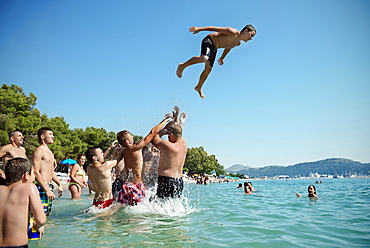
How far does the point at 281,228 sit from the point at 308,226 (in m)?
0.75

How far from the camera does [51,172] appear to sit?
572cm

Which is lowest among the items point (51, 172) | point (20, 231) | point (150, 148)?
point (20, 231)

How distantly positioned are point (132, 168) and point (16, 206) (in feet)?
11.5

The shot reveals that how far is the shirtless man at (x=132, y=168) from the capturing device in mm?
6141

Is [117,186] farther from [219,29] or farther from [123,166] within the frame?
[219,29]

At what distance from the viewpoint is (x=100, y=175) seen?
6203 mm

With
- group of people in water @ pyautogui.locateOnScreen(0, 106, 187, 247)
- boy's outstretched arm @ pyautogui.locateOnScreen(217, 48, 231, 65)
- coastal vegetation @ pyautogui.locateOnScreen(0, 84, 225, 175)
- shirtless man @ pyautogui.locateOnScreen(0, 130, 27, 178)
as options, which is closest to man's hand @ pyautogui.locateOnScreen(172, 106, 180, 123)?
group of people in water @ pyautogui.locateOnScreen(0, 106, 187, 247)

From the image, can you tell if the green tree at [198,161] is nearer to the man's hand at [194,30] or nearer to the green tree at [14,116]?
the green tree at [14,116]

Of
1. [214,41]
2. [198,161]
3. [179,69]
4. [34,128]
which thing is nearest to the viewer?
[214,41]

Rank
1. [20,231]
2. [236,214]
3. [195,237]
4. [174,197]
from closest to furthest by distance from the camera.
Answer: [20,231] < [195,237] < [174,197] < [236,214]

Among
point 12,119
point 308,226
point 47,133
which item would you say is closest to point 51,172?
point 47,133

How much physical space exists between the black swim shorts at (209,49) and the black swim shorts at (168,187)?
8.57 ft

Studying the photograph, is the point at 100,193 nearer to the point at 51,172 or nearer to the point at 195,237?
the point at 51,172

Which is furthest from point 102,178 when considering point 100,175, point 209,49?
point 209,49
